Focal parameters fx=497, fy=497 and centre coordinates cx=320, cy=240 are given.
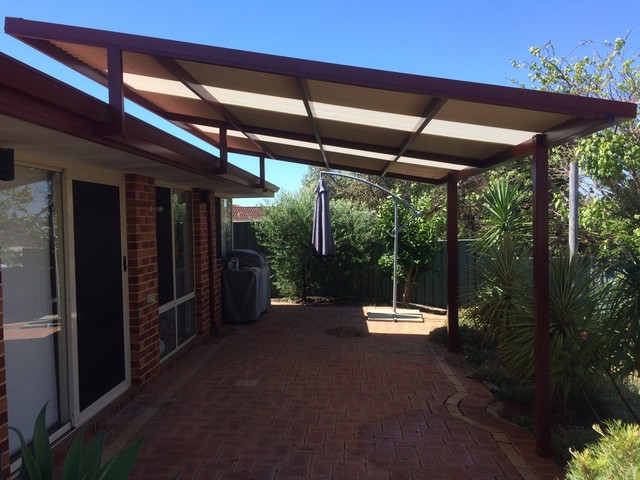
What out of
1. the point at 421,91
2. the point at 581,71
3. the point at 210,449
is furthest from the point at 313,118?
the point at 581,71

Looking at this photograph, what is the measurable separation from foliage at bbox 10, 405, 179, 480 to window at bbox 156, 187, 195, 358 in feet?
12.2

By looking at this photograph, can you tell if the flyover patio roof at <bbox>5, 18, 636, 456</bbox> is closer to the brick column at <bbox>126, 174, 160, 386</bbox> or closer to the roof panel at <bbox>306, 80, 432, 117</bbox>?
the roof panel at <bbox>306, 80, 432, 117</bbox>

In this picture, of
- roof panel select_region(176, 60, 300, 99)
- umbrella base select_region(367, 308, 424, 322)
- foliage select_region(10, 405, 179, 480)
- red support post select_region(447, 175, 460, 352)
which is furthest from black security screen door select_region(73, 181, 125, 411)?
umbrella base select_region(367, 308, 424, 322)

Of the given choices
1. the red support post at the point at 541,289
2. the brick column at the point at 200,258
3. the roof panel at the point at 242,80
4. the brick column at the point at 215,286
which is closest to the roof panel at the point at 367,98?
the roof panel at the point at 242,80

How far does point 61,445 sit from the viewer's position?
373 centimetres

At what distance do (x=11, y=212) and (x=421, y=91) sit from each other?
2.82 metres

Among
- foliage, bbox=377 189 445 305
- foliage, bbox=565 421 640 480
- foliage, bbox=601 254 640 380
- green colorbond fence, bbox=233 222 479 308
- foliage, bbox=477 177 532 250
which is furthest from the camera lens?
green colorbond fence, bbox=233 222 479 308

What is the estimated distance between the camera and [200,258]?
7.54 metres

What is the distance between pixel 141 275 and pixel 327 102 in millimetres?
2669

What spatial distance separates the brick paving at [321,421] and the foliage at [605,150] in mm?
3621

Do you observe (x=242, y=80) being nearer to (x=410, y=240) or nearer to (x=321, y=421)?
(x=321, y=421)

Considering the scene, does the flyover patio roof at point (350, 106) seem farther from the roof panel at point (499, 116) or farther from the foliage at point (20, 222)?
the foliage at point (20, 222)

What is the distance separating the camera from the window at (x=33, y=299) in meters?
3.33

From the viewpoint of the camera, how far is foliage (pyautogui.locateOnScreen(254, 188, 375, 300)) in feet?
38.1
